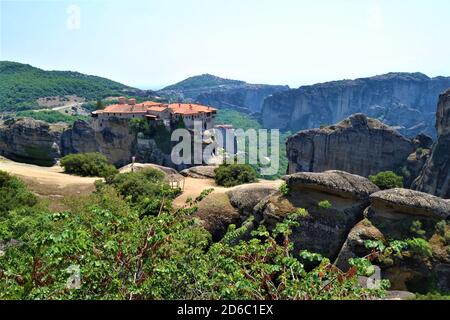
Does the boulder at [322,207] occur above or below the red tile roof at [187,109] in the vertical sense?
below

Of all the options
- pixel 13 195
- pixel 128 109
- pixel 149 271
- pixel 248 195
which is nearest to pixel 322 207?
pixel 248 195

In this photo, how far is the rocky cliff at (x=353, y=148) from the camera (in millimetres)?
64125

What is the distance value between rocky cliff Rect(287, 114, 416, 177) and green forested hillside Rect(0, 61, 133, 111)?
114512mm

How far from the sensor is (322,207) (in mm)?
27172

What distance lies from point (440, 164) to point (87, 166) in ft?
125

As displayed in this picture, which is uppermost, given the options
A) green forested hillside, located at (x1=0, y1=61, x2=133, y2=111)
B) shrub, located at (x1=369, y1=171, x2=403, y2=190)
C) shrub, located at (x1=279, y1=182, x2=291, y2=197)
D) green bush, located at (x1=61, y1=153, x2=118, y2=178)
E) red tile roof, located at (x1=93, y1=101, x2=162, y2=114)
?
green forested hillside, located at (x1=0, y1=61, x2=133, y2=111)

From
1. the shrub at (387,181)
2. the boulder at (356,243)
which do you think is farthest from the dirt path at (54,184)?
the shrub at (387,181)

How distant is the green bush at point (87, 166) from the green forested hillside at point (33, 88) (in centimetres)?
12312

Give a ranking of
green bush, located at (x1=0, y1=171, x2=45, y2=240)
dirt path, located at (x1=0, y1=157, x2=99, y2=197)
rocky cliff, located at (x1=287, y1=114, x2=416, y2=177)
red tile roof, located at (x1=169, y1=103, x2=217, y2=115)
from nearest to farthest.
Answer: green bush, located at (x1=0, y1=171, x2=45, y2=240)
dirt path, located at (x1=0, y1=157, x2=99, y2=197)
rocky cliff, located at (x1=287, y1=114, x2=416, y2=177)
red tile roof, located at (x1=169, y1=103, x2=217, y2=115)

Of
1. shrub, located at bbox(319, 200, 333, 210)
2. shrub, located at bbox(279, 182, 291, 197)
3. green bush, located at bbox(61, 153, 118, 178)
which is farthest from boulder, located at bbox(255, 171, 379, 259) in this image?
green bush, located at bbox(61, 153, 118, 178)

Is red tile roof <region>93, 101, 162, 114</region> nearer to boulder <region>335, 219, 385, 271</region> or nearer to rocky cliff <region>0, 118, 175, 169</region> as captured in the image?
rocky cliff <region>0, 118, 175, 169</region>

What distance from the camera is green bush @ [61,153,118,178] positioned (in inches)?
1661

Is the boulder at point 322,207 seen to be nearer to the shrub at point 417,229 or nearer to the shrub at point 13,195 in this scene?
the shrub at point 417,229
